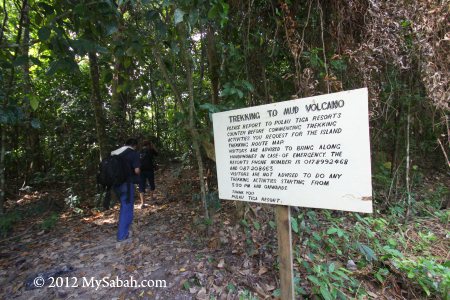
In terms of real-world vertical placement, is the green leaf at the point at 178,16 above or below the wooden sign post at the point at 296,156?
above

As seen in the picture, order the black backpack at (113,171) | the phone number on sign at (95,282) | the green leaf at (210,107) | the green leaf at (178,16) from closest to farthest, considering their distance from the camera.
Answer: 1. the green leaf at (178,16)
2. the green leaf at (210,107)
3. the phone number on sign at (95,282)
4. the black backpack at (113,171)

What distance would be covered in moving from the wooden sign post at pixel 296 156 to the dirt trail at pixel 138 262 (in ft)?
3.19

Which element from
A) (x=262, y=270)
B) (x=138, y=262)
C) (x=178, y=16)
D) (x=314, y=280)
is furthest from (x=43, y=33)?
(x=314, y=280)

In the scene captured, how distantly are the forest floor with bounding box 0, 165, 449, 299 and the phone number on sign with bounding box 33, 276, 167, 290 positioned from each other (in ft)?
0.04

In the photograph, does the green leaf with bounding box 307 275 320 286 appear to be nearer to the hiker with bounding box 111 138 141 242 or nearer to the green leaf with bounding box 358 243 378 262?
the green leaf with bounding box 358 243 378 262

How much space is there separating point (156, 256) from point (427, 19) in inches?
171

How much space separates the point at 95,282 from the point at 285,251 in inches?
97.6

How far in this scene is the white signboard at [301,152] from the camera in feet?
6.27

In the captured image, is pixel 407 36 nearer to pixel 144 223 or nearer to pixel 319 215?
pixel 319 215

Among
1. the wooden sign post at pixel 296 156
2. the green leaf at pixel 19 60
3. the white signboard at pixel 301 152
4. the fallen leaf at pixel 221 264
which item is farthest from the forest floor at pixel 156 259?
the green leaf at pixel 19 60

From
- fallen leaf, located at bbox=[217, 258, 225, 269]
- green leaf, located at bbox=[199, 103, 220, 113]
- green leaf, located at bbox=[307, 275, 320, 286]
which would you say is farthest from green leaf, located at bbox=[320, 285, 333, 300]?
green leaf, located at bbox=[199, 103, 220, 113]

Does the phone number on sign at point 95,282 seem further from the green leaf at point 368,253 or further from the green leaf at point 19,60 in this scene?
the green leaf at point 19,60

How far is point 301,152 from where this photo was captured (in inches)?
86.4

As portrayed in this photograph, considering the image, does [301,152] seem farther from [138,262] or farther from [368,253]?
[138,262]
